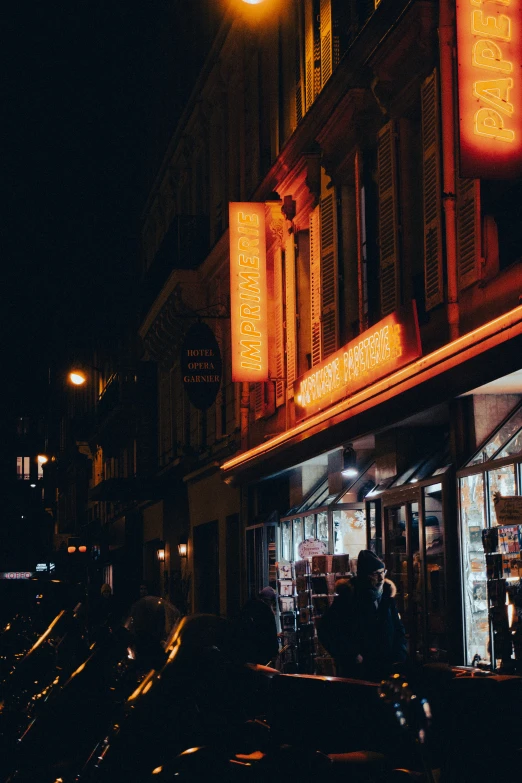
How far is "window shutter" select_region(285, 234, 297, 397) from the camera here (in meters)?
19.5

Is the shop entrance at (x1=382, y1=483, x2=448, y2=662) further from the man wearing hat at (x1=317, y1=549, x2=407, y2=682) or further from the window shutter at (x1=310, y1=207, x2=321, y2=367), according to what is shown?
the window shutter at (x1=310, y1=207, x2=321, y2=367)

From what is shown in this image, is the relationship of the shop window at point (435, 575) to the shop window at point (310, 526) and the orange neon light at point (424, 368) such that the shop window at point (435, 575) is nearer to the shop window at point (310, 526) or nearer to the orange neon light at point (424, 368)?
the orange neon light at point (424, 368)

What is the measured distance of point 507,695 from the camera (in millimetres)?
5027

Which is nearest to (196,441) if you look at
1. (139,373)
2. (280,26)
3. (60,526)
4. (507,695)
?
(139,373)

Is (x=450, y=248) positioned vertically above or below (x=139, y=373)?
below

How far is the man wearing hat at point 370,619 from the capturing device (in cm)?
966

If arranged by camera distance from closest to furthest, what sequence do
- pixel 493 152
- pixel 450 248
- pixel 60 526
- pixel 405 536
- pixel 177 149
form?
pixel 493 152, pixel 450 248, pixel 405 536, pixel 177 149, pixel 60 526

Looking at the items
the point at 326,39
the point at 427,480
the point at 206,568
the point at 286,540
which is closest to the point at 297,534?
the point at 286,540

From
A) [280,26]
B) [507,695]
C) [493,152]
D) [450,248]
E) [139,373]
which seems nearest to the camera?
[507,695]

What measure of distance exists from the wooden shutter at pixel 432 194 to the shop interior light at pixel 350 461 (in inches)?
144

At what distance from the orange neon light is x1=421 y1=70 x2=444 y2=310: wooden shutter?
946 mm

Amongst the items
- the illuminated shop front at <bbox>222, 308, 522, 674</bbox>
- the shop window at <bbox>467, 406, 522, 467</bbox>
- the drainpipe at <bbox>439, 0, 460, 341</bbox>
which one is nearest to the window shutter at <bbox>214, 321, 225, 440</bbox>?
the illuminated shop front at <bbox>222, 308, 522, 674</bbox>

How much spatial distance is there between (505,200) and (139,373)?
24.6m

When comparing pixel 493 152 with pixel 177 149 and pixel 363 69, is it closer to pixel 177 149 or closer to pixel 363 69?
pixel 363 69
